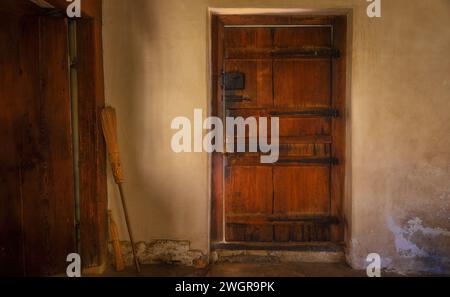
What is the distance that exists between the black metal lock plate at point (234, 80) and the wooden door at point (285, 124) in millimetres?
39

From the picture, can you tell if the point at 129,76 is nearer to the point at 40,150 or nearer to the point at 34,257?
the point at 40,150

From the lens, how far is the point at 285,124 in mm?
3697

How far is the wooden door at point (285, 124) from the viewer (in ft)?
12.0

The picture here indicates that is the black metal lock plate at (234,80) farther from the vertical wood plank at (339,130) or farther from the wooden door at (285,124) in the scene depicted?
the vertical wood plank at (339,130)

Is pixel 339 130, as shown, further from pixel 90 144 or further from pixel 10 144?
pixel 10 144

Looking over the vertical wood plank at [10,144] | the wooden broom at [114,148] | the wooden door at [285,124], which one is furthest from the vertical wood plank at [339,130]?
the vertical wood plank at [10,144]

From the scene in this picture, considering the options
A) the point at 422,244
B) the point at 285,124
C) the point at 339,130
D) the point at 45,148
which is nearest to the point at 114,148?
the point at 45,148

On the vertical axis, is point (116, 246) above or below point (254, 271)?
above

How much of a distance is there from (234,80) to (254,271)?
183 cm

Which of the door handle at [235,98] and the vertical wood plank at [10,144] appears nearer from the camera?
the vertical wood plank at [10,144]

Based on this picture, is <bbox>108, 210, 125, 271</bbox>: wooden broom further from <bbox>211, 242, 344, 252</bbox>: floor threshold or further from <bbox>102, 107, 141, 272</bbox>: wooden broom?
<bbox>211, 242, 344, 252</bbox>: floor threshold

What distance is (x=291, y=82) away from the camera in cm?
368

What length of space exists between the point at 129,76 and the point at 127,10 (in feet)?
1.97
